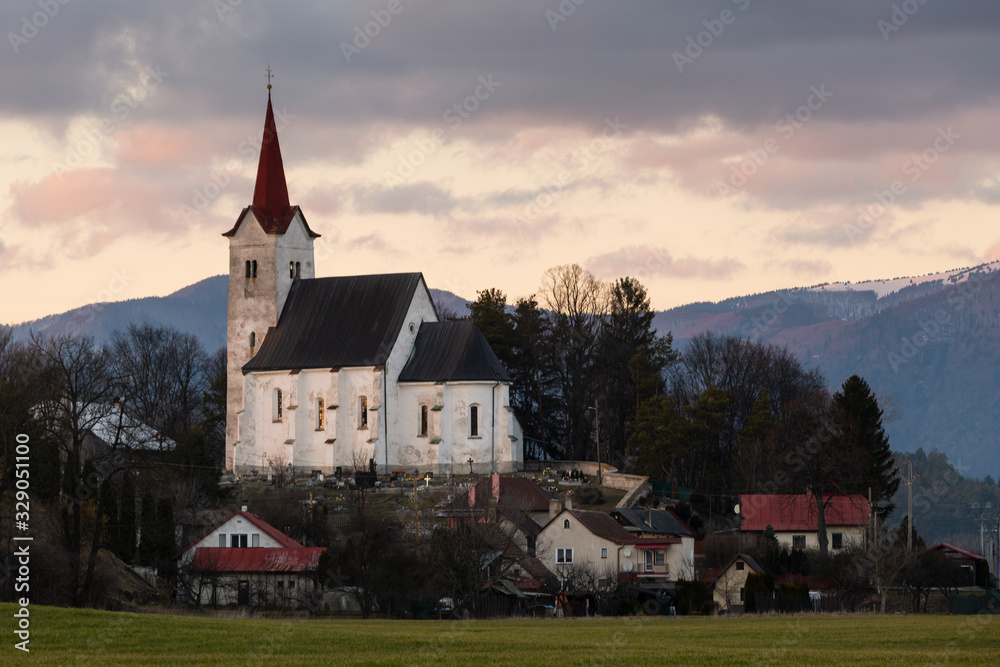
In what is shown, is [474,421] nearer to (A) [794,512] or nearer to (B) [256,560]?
(A) [794,512]

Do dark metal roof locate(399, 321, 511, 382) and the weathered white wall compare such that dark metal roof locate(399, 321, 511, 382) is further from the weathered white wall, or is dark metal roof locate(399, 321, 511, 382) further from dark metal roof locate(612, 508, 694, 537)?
dark metal roof locate(612, 508, 694, 537)

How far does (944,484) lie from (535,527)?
140 metres

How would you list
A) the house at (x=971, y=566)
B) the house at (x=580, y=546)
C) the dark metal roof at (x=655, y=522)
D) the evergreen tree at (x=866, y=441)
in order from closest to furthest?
1. the house at (x=580, y=546)
2. the house at (x=971, y=566)
3. the dark metal roof at (x=655, y=522)
4. the evergreen tree at (x=866, y=441)

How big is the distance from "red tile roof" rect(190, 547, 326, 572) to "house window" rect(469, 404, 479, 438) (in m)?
21.1

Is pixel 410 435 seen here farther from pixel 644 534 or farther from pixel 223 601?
pixel 223 601

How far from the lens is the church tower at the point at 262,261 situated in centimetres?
8206

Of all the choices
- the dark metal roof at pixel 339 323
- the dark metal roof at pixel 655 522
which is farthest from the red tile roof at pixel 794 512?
the dark metal roof at pixel 339 323

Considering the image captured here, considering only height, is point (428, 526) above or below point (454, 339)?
below

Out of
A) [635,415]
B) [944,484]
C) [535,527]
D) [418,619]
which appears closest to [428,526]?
[535,527]

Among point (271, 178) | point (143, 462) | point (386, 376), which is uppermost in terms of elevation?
point (271, 178)

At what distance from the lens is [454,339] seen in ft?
256

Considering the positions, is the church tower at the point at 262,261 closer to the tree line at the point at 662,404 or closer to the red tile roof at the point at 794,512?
the tree line at the point at 662,404

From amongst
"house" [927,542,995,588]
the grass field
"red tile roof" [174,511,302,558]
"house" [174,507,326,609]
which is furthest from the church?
the grass field

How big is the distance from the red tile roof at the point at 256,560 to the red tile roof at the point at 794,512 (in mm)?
24546
